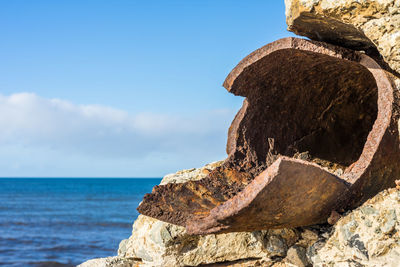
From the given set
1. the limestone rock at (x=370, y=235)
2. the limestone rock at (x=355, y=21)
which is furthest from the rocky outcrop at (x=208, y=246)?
the limestone rock at (x=355, y=21)

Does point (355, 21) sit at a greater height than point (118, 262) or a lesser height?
greater

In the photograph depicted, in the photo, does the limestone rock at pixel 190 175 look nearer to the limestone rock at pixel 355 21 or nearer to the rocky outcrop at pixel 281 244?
the rocky outcrop at pixel 281 244

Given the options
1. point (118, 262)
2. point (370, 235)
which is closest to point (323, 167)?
point (370, 235)

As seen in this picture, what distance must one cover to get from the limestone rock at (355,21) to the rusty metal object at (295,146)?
14cm

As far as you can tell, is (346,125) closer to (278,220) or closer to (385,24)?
(385,24)

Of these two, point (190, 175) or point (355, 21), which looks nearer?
point (355, 21)

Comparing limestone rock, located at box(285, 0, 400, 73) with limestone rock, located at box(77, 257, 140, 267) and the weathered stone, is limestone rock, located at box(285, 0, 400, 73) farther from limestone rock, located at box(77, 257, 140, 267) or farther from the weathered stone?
limestone rock, located at box(77, 257, 140, 267)

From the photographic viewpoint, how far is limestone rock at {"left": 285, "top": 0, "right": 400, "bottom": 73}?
2.83 m

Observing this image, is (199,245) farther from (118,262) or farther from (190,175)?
(118,262)

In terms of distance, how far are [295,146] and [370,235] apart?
177 cm

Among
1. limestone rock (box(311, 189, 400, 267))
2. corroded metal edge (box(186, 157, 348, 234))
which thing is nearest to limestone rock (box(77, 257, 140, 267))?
corroded metal edge (box(186, 157, 348, 234))

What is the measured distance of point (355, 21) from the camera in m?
2.96

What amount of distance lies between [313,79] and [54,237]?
17.9 metres

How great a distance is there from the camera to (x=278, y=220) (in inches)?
108
